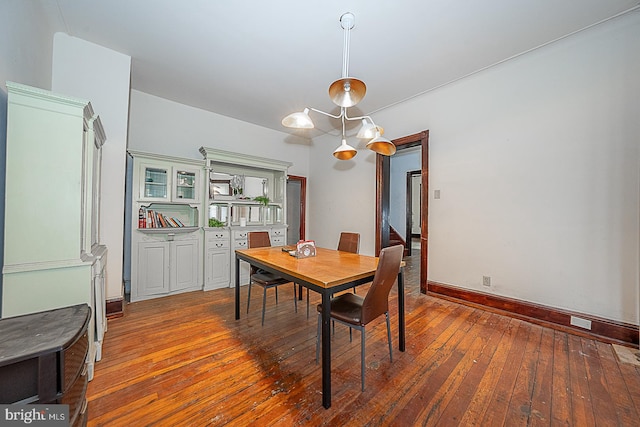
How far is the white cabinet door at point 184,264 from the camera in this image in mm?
3400

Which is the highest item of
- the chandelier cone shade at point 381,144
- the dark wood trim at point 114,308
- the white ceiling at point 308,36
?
the white ceiling at point 308,36

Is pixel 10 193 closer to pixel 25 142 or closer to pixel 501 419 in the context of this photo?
pixel 25 142

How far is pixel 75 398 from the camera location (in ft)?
3.12

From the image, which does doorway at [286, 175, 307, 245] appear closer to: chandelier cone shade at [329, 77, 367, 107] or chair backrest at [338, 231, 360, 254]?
chair backrest at [338, 231, 360, 254]

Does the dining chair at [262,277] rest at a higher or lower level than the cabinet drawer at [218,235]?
lower

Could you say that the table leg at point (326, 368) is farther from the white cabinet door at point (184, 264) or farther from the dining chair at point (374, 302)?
the white cabinet door at point (184, 264)

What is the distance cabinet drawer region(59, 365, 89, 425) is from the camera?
0.88m

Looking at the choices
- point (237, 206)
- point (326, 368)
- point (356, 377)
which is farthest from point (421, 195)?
point (237, 206)

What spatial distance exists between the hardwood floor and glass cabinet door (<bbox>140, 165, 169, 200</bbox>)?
1660 mm

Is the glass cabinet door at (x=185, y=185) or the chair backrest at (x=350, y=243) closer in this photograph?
the chair backrest at (x=350, y=243)

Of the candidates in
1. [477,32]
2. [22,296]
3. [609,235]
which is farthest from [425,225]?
[22,296]

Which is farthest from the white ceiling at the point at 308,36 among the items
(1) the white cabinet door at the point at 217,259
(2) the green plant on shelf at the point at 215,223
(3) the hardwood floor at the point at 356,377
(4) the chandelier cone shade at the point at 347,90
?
(3) the hardwood floor at the point at 356,377

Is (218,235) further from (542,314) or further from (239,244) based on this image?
(542,314)

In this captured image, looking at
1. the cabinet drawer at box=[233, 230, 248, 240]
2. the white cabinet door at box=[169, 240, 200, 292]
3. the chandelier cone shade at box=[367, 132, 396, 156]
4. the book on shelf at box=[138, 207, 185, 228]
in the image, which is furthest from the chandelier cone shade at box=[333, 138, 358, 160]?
the book on shelf at box=[138, 207, 185, 228]
